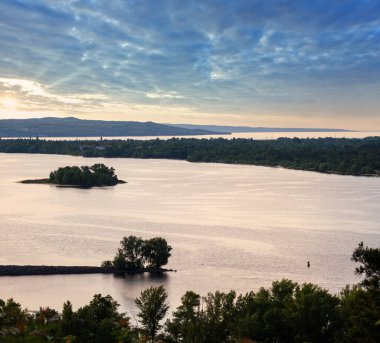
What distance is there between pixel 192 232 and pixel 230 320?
31093 mm

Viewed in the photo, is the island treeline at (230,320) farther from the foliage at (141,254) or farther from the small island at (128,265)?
the foliage at (141,254)

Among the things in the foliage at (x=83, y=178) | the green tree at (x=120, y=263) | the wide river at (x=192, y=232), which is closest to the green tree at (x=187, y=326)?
the wide river at (x=192, y=232)

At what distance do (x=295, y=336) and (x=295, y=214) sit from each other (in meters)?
46.4

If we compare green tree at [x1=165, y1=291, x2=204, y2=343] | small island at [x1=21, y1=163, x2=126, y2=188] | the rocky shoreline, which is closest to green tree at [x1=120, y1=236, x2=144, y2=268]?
the rocky shoreline

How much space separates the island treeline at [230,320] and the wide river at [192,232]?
8272mm

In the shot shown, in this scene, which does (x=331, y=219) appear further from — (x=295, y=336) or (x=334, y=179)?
(x=334, y=179)

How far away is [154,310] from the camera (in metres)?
27.2

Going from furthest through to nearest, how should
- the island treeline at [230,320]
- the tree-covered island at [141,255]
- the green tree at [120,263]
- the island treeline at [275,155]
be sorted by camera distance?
the island treeline at [275,155], the tree-covered island at [141,255], the green tree at [120,263], the island treeline at [230,320]

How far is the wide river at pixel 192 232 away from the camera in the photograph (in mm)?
38906

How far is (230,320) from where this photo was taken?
25.6 metres

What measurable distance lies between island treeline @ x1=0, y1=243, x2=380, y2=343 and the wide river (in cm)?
827

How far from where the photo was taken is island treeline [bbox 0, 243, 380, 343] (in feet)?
64.9

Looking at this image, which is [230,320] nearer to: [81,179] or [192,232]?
[192,232]

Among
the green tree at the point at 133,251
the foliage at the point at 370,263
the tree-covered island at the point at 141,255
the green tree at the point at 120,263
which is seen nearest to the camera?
the foliage at the point at 370,263
